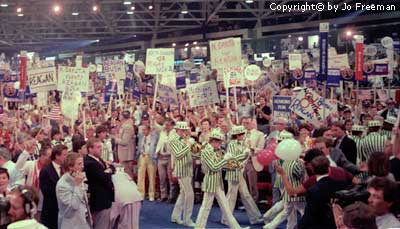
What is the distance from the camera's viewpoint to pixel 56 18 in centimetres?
4028

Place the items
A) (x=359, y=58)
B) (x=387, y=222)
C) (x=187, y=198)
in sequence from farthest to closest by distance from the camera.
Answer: (x=359, y=58)
(x=187, y=198)
(x=387, y=222)

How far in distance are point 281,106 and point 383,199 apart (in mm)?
7169

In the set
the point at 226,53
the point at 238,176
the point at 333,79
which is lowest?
the point at 238,176

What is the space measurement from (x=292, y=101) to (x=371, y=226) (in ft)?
25.7

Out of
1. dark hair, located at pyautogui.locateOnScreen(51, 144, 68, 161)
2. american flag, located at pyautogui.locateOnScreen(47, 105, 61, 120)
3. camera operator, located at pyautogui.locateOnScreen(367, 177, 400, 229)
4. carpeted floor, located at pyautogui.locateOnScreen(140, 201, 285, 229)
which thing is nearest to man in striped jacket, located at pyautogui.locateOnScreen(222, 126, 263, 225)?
carpeted floor, located at pyautogui.locateOnScreen(140, 201, 285, 229)

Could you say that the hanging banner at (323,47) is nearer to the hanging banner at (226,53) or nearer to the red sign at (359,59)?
the hanging banner at (226,53)

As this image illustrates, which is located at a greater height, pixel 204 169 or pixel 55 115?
pixel 55 115

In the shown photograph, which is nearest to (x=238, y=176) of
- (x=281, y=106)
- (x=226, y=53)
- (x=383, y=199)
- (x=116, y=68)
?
(x=281, y=106)

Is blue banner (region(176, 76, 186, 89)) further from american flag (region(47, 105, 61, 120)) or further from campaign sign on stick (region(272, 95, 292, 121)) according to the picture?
campaign sign on stick (region(272, 95, 292, 121))

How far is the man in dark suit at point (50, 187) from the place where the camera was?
7.86m

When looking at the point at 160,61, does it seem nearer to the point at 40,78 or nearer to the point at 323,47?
the point at 40,78

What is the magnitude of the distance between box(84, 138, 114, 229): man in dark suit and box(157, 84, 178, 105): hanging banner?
734 cm

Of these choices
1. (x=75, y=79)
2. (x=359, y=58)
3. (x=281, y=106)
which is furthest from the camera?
(x=359, y=58)

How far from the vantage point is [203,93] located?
1474 centimetres
